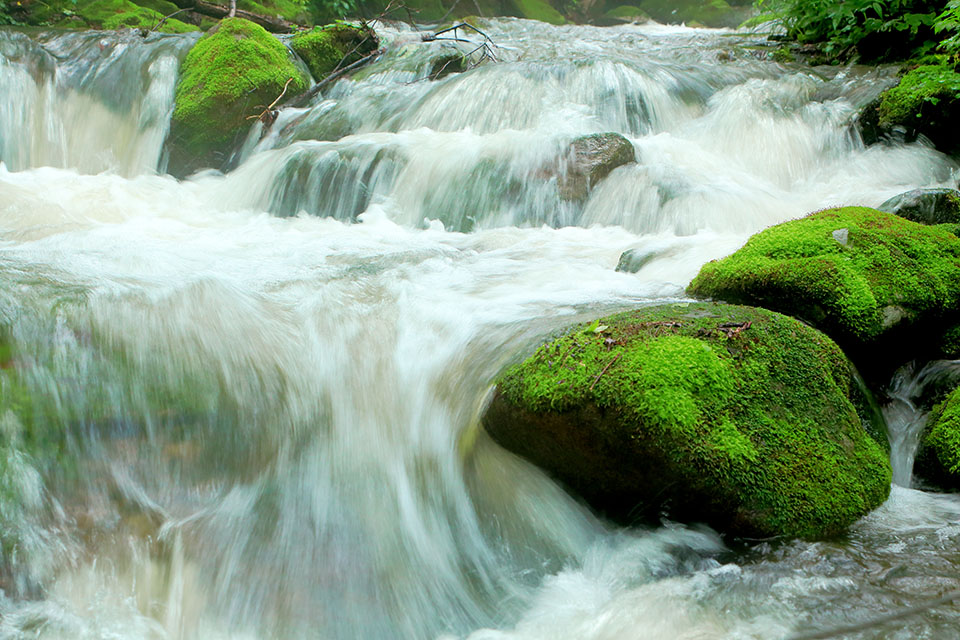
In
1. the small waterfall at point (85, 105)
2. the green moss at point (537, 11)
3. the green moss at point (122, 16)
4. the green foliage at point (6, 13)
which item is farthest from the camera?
the green moss at point (537, 11)

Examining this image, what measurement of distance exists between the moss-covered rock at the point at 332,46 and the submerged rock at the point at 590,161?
5.17 m

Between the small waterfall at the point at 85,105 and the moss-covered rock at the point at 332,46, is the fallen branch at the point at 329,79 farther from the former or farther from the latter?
the small waterfall at the point at 85,105

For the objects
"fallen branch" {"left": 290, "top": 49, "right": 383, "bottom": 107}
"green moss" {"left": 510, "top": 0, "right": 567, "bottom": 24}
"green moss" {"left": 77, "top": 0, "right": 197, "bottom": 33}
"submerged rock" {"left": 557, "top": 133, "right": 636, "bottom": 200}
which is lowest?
"submerged rock" {"left": 557, "top": 133, "right": 636, "bottom": 200}

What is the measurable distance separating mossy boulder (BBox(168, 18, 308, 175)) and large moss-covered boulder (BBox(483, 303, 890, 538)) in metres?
7.34

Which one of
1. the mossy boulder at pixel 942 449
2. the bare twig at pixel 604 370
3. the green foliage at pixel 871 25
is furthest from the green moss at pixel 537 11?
the bare twig at pixel 604 370

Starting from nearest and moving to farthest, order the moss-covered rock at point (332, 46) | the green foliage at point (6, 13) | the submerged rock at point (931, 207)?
the submerged rock at point (931, 207) < the moss-covered rock at point (332, 46) < the green foliage at point (6, 13)

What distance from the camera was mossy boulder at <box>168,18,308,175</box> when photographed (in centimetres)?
884

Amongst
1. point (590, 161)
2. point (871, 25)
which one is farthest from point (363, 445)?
point (871, 25)

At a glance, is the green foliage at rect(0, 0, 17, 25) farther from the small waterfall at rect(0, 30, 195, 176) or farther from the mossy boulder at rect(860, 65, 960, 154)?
the mossy boulder at rect(860, 65, 960, 154)

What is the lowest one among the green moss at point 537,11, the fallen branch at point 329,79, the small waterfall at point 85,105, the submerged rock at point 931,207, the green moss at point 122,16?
the submerged rock at point 931,207

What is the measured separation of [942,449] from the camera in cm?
296

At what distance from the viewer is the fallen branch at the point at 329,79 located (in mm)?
9586

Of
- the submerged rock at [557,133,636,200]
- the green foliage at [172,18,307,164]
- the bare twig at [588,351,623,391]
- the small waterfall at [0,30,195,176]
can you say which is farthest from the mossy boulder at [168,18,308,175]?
the bare twig at [588,351,623,391]

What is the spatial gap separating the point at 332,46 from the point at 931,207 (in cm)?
851
